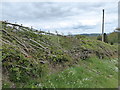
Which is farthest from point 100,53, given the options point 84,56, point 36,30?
point 36,30

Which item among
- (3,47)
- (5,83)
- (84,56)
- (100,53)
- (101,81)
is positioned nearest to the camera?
(5,83)

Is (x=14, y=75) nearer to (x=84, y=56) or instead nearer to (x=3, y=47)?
(x=3, y=47)

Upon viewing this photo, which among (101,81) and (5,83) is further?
(101,81)

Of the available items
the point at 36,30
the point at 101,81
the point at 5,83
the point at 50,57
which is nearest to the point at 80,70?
the point at 101,81

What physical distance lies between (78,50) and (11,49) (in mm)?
4318

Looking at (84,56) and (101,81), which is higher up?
(84,56)

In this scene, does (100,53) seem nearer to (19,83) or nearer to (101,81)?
(101,81)

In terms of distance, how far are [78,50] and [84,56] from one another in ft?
1.81

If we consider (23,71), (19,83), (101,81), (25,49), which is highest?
(25,49)

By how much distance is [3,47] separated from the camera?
4.57 m

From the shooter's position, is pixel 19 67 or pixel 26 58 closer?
pixel 19 67

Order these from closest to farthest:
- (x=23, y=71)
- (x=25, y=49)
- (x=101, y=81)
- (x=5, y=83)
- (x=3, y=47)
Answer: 1. (x=5, y=83)
2. (x=23, y=71)
3. (x=3, y=47)
4. (x=101, y=81)
5. (x=25, y=49)

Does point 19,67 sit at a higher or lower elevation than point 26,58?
lower

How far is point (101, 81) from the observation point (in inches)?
192
